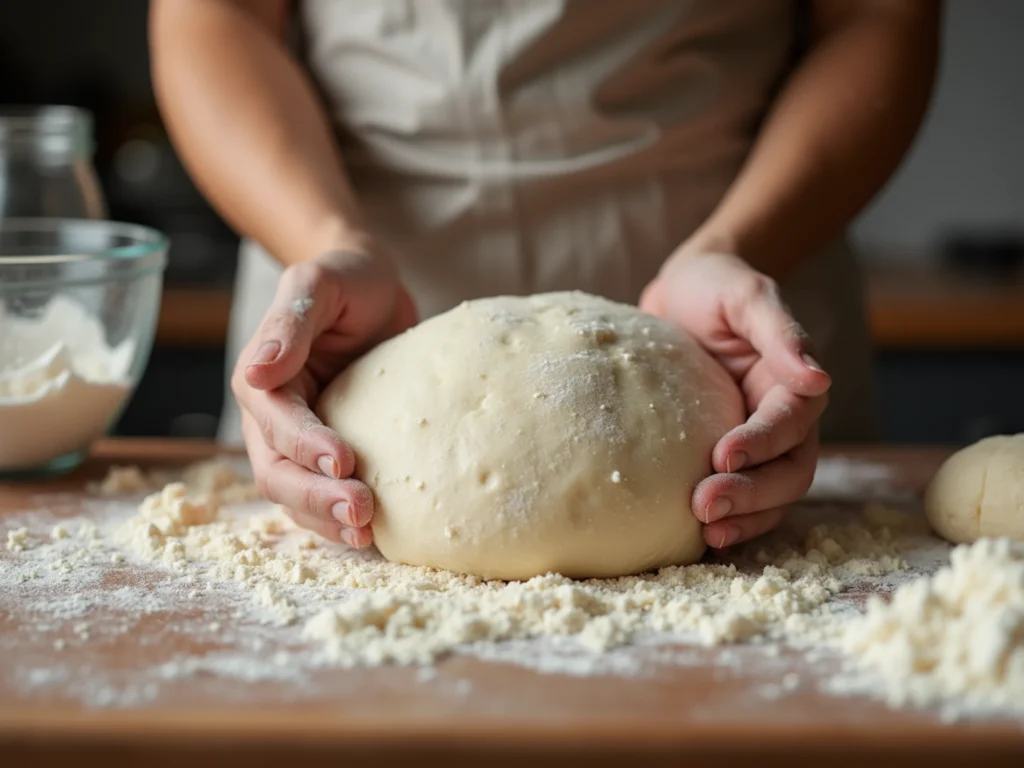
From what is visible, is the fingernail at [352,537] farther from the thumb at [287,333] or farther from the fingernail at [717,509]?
the fingernail at [717,509]

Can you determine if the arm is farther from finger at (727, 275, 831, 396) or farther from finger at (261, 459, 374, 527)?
finger at (727, 275, 831, 396)

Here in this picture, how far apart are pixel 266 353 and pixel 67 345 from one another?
1.48 feet

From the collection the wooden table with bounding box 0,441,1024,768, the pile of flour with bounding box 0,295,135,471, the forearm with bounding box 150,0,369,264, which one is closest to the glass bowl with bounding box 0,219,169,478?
the pile of flour with bounding box 0,295,135,471

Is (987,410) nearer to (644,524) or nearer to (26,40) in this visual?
(644,524)

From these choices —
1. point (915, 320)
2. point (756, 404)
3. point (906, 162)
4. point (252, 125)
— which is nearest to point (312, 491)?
point (756, 404)

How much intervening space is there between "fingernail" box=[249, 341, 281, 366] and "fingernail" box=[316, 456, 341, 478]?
0.35 feet

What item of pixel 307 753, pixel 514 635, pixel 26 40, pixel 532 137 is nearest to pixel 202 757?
pixel 307 753

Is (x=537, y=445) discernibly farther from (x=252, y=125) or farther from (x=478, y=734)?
(x=252, y=125)

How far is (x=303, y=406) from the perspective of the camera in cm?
111

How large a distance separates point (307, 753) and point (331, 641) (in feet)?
0.51

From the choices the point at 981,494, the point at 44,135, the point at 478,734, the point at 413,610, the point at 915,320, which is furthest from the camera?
the point at 915,320

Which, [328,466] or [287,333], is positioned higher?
[287,333]

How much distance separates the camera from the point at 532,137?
59.9 inches

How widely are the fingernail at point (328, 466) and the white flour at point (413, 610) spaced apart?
0.30 ft
